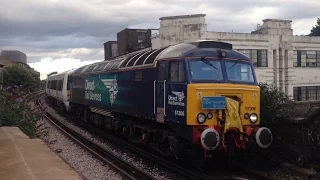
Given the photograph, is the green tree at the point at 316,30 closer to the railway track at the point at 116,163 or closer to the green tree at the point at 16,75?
the green tree at the point at 16,75

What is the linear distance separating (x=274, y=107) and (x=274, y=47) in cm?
2235

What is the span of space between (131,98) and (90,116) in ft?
28.7

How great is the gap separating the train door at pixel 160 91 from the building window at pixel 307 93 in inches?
1015

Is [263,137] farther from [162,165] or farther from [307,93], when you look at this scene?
[307,93]

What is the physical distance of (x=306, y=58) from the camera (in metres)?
34.4

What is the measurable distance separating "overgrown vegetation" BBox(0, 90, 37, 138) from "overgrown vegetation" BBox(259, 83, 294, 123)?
961 centimetres

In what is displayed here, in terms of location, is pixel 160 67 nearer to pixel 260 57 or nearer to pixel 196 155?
pixel 196 155

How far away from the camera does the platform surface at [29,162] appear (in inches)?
303

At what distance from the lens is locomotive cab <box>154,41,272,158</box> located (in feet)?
29.8

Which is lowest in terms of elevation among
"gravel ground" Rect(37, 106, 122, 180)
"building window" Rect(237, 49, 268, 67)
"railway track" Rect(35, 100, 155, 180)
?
"gravel ground" Rect(37, 106, 122, 180)

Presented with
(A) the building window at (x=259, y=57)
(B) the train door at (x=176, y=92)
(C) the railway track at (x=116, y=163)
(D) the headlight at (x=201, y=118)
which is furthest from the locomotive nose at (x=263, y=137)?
(A) the building window at (x=259, y=57)

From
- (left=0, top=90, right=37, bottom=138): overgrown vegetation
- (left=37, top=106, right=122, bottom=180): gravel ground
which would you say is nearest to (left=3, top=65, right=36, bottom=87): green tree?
(left=0, top=90, right=37, bottom=138): overgrown vegetation

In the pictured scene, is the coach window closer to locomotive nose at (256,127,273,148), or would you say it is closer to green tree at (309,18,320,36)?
locomotive nose at (256,127,273,148)

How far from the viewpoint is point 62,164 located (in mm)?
9094
